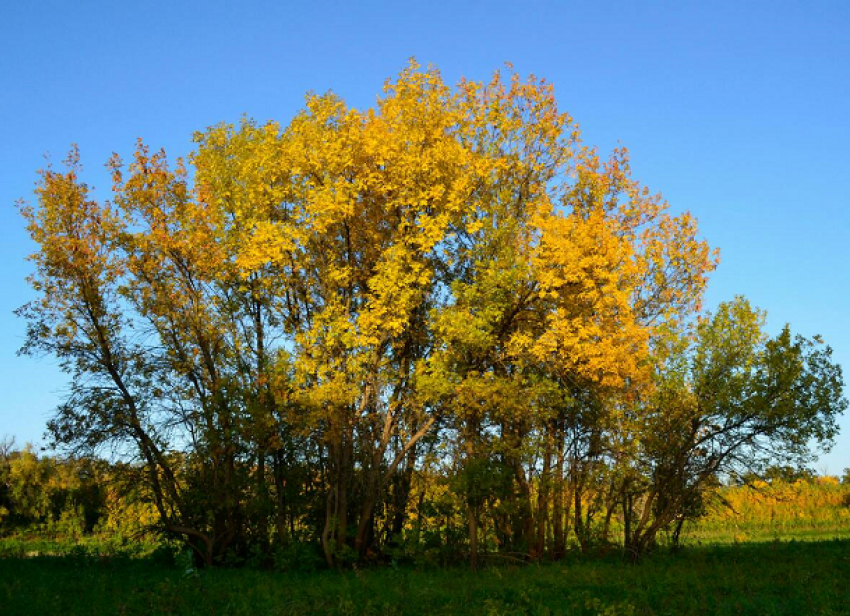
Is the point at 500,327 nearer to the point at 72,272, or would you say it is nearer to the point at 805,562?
the point at 805,562

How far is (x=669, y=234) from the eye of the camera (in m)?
25.7

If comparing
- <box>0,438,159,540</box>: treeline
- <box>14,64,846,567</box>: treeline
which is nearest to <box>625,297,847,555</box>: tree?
<box>14,64,846,567</box>: treeline

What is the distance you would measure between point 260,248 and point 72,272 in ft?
16.5

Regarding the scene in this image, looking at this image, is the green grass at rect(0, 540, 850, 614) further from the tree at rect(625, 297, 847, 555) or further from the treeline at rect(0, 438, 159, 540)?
the treeline at rect(0, 438, 159, 540)

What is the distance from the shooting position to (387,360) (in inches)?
846

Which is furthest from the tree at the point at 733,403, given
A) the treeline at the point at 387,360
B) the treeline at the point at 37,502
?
the treeline at the point at 37,502

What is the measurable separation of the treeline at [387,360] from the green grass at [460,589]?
7.66 ft

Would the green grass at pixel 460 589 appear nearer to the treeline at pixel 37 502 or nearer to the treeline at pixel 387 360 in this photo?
the treeline at pixel 387 360

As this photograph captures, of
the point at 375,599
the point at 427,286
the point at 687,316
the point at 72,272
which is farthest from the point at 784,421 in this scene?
the point at 72,272

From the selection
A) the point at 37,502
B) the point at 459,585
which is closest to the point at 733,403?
the point at 459,585

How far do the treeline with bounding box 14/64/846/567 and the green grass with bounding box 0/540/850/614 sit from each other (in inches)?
91.9

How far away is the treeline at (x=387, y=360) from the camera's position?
2036 cm

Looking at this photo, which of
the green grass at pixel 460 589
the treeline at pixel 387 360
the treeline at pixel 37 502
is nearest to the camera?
the green grass at pixel 460 589

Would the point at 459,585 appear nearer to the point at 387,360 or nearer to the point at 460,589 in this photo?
the point at 460,589
